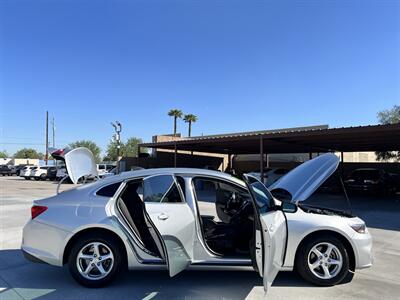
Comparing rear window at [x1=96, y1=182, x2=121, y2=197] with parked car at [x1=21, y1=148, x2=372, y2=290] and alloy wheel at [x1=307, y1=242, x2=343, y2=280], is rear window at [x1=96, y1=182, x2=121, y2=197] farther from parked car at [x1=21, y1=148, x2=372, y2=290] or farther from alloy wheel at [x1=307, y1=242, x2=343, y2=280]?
alloy wheel at [x1=307, y1=242, x2=343, y2=280]

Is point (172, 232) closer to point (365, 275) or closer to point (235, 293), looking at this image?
point (235, 293)

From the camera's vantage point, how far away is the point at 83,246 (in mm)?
4605

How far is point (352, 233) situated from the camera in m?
4.88

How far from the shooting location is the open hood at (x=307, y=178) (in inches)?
204

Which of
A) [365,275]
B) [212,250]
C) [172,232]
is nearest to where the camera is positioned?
[172,232]

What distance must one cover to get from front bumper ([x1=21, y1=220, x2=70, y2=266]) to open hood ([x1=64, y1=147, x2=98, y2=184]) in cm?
155

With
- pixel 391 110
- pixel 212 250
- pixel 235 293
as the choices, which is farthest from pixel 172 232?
pixel 391 110

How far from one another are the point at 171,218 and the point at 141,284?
1.04 m

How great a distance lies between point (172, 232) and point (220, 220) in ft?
5.62

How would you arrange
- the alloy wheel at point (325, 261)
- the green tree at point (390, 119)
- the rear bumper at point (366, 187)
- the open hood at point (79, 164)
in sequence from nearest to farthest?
the alloy wheel at point (325, 261) < the open hood at point (79, 164) < the rear bumper at point (366, 187) < the green tree at point (390, 119)

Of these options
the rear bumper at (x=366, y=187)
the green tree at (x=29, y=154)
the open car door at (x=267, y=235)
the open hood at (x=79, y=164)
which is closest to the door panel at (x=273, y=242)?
the open car door at (x=267, y=235)

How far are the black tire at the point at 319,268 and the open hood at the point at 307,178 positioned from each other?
0.63 meters

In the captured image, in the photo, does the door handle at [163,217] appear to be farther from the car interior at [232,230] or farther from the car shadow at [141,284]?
the car shadow at [141,284]

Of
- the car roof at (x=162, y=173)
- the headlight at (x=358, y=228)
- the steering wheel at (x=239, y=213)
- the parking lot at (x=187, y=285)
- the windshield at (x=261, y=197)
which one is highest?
the car roof at (x=162, y=173)
